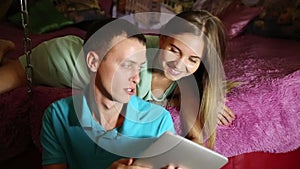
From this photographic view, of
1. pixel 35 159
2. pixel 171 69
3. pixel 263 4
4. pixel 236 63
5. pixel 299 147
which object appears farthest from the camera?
pixel 263 4

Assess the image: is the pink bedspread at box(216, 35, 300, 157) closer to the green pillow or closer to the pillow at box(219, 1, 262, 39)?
the pillow at box(219, 1, 262, 39)

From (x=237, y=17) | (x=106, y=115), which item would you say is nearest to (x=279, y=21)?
(x=237, y=17)

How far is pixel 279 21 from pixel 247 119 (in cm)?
106

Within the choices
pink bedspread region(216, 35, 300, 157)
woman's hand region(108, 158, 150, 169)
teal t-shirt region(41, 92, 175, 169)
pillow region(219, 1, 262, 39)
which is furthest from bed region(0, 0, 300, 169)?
pillow region(219, 1, 262, 39)

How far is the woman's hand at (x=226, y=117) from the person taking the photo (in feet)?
4.64

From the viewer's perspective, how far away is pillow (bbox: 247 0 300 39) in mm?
2369

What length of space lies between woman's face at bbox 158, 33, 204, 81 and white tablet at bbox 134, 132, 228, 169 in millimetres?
290

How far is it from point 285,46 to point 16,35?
4.04 ft

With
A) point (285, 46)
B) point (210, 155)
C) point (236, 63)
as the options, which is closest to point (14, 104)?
point (210, 155)

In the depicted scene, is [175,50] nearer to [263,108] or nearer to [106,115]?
[106,115]

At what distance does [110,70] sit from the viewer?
102cm

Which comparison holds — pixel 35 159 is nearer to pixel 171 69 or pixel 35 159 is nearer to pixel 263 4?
pixel 171 69

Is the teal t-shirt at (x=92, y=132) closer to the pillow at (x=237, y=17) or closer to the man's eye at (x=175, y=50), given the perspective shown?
the man's eye at (x=175, y=50)

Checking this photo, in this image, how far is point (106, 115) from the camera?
1.08 metres
